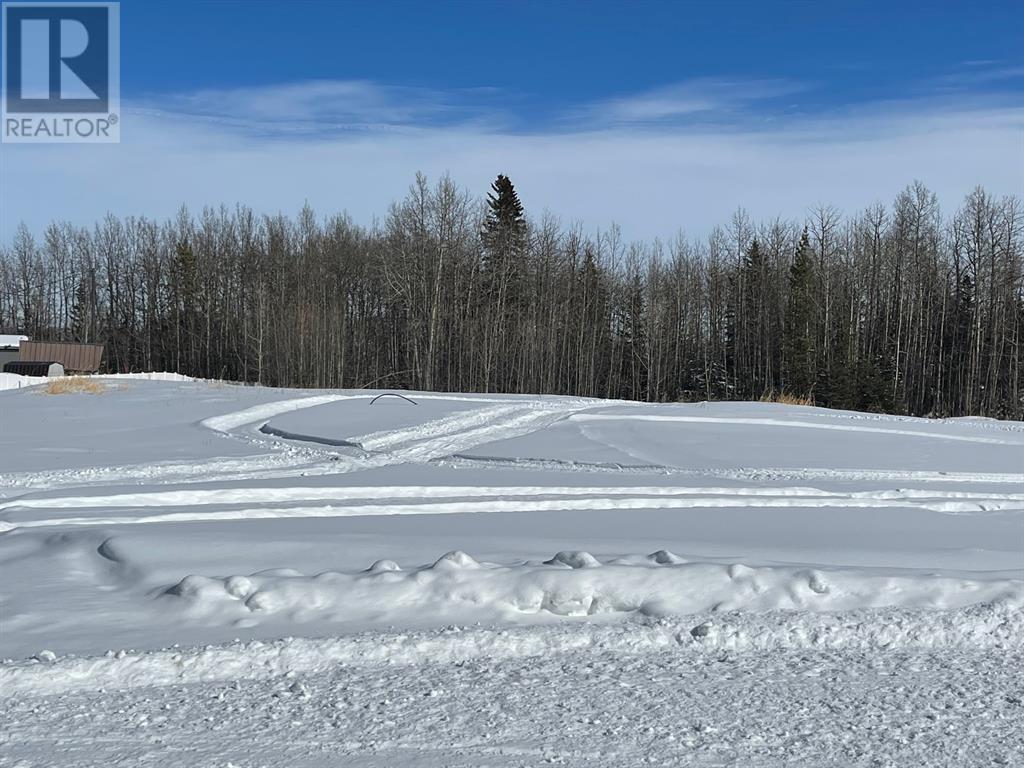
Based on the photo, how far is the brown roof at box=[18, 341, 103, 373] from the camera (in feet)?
171

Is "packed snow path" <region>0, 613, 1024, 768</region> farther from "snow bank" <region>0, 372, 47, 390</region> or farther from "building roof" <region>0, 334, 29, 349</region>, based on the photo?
"building roof" <region>0, 334, 29, 349</region>

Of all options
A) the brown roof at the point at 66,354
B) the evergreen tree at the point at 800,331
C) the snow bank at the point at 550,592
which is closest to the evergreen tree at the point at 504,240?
the evergreen tree at the point at 800,331

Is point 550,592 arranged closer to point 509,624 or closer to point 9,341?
point 509,624

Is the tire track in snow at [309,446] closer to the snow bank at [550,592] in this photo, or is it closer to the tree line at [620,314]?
the snow bank at [550,592]

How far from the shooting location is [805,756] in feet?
11.2

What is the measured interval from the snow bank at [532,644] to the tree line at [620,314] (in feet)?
119

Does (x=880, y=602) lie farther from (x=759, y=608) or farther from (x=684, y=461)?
(x=684, y=461)

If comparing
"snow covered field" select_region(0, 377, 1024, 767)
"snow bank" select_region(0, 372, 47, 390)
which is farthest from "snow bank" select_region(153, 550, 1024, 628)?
"snow bank" select_region(0, 372, 47, 390)

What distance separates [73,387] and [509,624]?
21404mm

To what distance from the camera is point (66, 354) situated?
52.7 m

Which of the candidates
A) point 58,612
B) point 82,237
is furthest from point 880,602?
point 82,237

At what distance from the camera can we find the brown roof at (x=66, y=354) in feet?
171

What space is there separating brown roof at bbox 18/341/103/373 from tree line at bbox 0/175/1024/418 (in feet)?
25.3

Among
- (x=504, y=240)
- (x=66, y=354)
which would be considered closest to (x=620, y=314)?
(x=504, y=240)
